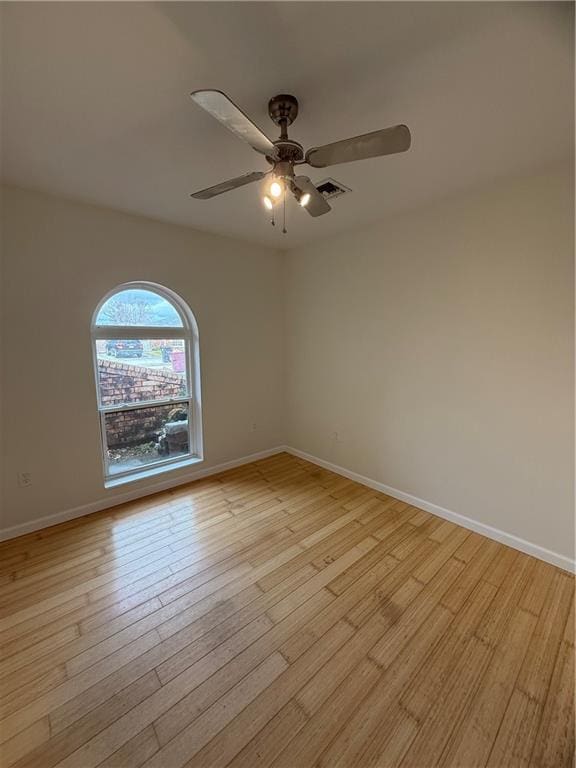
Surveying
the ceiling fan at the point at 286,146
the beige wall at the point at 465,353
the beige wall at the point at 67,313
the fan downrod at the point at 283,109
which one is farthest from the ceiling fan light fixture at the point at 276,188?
the beige wall at the point at 67,313

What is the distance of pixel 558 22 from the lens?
111 centimetres

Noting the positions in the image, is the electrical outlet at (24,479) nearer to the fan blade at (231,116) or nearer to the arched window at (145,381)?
the arched window at (145,381)

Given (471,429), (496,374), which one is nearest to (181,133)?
(496,374)

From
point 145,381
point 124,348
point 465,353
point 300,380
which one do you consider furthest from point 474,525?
point 124,348

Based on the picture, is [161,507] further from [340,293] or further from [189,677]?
[340,293]

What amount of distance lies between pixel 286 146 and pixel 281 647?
2.41 metres

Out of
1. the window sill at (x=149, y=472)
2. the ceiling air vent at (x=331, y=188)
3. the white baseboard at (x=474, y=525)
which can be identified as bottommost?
the white baseboard at (x=474, y=525)

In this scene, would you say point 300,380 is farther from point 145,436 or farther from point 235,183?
point 235,183

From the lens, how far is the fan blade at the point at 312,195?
1.57 m

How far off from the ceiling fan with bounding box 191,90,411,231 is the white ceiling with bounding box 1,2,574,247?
11cm

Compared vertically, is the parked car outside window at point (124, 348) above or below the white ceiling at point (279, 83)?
below

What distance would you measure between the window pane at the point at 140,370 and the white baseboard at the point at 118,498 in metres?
0.87

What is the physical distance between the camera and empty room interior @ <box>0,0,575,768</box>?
4.04 feet

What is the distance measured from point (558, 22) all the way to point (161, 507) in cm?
371
